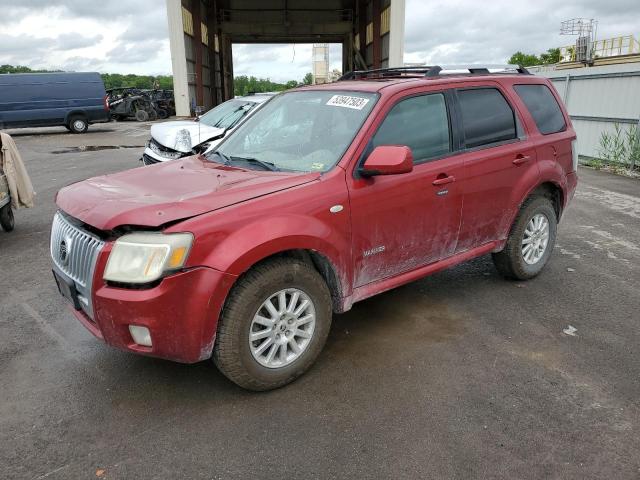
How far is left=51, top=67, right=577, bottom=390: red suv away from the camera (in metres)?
2.82

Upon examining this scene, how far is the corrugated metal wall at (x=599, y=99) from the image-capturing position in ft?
37.5

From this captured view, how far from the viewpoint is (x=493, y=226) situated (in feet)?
14.6

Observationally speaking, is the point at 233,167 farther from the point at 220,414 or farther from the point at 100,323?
the point at 220,414

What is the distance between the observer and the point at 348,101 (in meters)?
3.86

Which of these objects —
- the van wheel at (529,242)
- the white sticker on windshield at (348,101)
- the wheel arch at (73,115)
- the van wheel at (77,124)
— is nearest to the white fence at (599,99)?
the van wheel at (529,242)

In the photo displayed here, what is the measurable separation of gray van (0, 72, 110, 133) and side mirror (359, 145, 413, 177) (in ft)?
68.5

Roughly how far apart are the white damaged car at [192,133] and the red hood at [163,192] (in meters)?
4.38

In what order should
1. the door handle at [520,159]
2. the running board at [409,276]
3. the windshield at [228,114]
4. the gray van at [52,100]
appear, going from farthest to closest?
the gray van at [52,100]
the windshield at [228,114]
the door handle at [520,159]
the running board at [409,276]

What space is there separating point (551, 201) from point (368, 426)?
3.22 metres

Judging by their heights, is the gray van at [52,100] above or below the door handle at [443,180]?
above

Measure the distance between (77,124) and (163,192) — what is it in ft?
69.3

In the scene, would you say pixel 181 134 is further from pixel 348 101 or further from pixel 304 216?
pixel 304 216

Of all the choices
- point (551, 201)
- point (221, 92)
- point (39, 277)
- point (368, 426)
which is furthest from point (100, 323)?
point (221, 92)

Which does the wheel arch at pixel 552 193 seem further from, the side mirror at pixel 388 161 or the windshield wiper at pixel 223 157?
the windshield wiper at pixel 223 157
